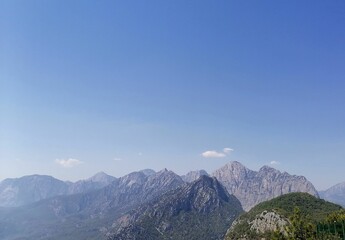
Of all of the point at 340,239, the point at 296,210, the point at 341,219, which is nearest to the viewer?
the point at 296,210

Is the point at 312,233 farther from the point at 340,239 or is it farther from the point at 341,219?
the point at 341,219

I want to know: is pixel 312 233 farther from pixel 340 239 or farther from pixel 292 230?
pixel 340 239

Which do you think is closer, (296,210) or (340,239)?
(296,210)

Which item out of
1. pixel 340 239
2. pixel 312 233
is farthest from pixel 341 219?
pixel 312 233

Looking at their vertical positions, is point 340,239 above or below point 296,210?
below

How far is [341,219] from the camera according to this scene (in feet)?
646

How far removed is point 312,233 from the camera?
84.8m

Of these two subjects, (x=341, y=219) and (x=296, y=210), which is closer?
(x=296, y=210)

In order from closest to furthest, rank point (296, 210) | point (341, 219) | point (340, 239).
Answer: point (296, 210) → point (340, 239) → point (341, 219)

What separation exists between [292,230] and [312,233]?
5.60 metres

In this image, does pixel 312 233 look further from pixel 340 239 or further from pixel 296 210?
pixel 340 239

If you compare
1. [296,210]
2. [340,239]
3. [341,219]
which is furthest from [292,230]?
[341,219]

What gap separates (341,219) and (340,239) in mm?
32370

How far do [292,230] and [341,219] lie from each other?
439ft
